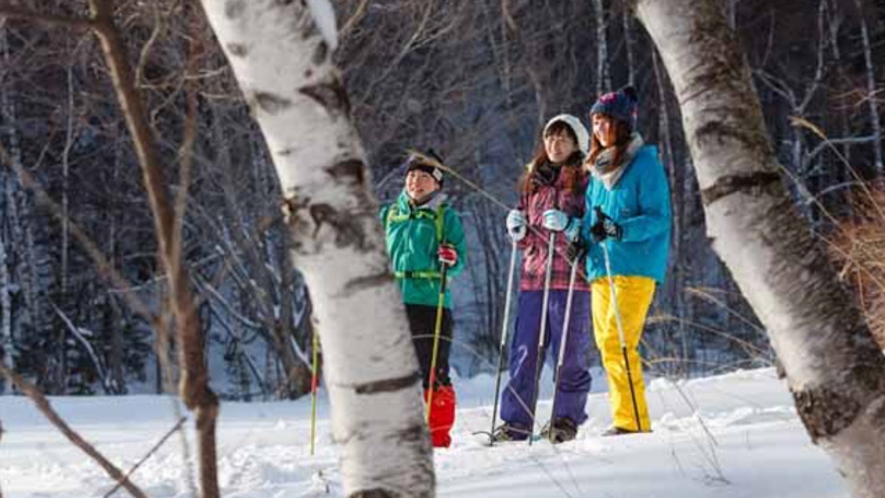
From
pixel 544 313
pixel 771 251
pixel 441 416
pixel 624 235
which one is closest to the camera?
pixel 771 251

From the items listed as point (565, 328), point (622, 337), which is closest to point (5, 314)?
point (565, 328)

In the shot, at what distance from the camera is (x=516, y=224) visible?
6.27m

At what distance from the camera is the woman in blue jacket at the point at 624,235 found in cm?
589

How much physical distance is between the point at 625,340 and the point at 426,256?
1.18 metres

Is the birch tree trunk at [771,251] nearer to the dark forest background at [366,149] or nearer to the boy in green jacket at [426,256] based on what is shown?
the boy in green jacket at [426,256]

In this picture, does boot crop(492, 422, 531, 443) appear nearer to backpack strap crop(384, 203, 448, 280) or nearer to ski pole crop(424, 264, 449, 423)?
ski pole crop(424, 264, 449, 423)

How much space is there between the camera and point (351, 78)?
1399cm

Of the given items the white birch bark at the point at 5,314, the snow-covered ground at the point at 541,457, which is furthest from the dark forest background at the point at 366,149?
the snow-covered ground at the point at 541,457

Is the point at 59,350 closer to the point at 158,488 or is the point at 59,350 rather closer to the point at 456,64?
the point at 456,64

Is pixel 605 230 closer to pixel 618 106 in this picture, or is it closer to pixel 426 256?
pixel 618 106

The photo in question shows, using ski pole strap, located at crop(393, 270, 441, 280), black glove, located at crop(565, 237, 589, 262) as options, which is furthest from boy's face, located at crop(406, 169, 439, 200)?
black glove, located at crop(565, 237, 589, 262)

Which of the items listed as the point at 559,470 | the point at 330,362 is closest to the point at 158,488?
the point at 559,470

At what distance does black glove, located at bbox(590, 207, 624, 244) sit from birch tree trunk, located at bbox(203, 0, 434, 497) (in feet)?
12.2

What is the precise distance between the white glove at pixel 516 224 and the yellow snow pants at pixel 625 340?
0.49m
